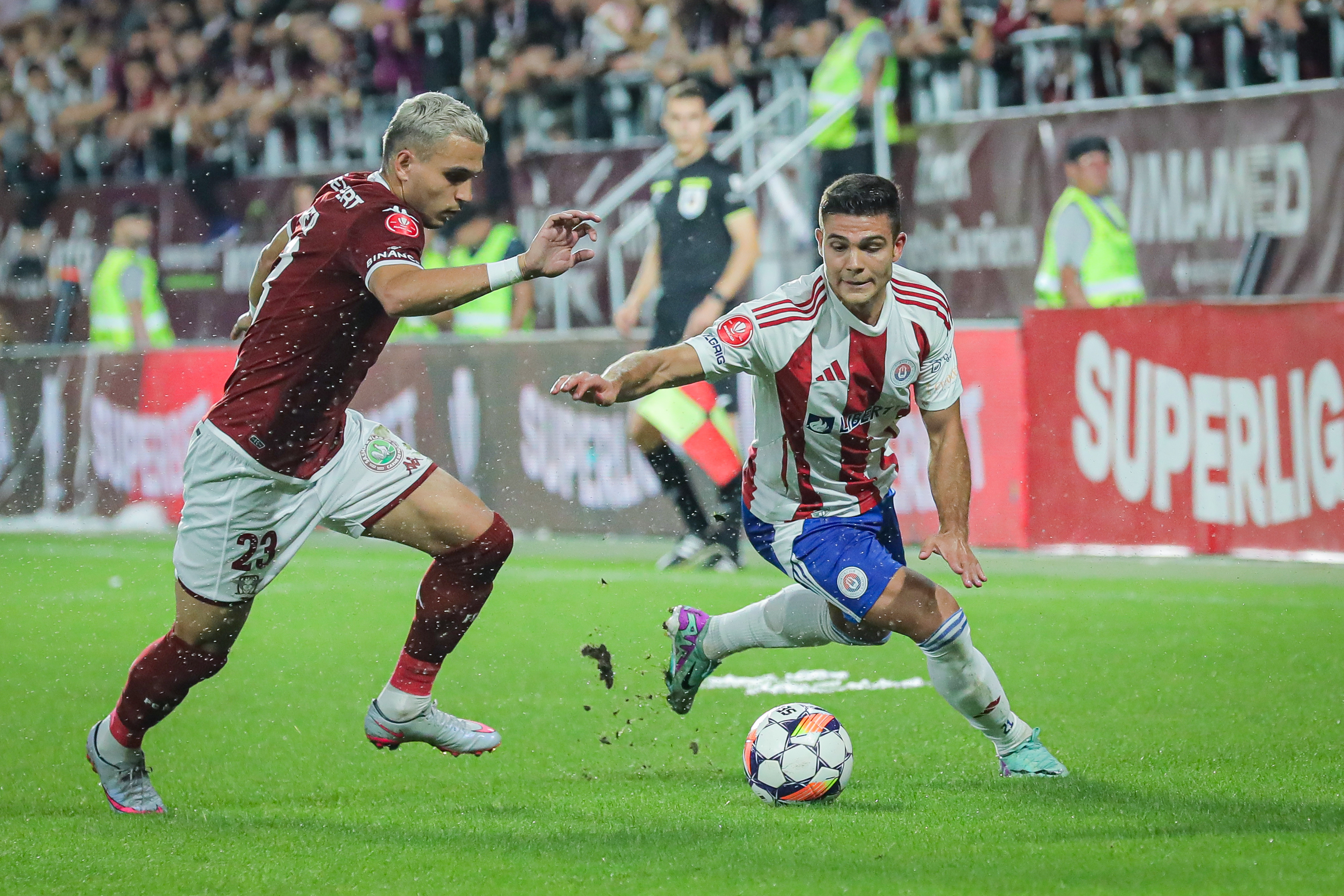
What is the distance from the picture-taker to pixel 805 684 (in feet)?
22.6

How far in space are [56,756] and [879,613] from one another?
9.72ft

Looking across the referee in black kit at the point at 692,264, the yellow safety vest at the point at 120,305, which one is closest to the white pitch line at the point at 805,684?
the referee in black kit at the point at 692,264

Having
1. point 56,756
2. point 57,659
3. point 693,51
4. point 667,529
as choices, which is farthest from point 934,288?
point 693,51

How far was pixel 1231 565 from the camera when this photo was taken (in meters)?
9.44

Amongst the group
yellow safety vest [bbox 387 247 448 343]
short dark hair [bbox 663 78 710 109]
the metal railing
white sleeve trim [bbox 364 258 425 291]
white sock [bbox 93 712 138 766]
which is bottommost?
white sock [bbox 93 712 138 766]

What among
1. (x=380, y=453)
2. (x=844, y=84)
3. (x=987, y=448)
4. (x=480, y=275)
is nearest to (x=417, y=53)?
(x=844, y=84)

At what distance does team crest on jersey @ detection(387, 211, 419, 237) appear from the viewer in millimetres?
4773

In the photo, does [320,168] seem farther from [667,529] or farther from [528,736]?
[528,736]

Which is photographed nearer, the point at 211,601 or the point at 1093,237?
the point at 211,601

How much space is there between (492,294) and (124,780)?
347 inches

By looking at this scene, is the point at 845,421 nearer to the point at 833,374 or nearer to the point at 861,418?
the point at 861,418

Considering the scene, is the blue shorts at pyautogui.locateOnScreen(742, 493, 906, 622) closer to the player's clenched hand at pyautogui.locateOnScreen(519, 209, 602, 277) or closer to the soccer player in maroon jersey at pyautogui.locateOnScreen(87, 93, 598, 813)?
the soccer player in maroon jersey at pyautogui.locateOnScreen(87, 93, 598, 813)

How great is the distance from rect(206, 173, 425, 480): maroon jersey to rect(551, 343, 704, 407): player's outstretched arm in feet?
2.49

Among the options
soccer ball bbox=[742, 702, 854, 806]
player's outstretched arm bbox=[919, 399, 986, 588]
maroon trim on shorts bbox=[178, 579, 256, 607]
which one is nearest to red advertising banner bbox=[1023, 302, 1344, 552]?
player's outstretched arm bbox=[919, 399, 986, 588]
